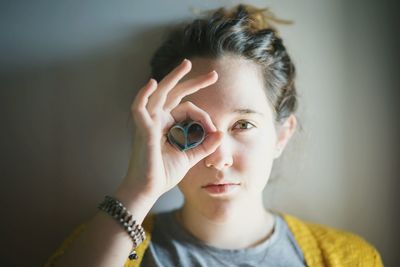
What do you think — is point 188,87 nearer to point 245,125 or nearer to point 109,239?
point 245,125

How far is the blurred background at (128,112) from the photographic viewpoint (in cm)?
117

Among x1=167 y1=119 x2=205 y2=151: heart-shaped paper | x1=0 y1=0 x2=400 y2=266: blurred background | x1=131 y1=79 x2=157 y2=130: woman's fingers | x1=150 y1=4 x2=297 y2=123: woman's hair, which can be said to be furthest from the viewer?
x1=0 y1=0 x2=400 y2=266: blurred background

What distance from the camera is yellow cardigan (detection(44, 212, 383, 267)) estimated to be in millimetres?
1048

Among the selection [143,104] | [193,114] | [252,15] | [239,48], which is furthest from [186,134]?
[252,15]

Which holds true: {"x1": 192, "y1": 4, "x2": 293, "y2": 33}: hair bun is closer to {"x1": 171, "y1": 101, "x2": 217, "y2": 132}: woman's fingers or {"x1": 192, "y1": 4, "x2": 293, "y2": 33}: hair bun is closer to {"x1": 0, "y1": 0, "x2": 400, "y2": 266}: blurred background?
{"x1": 0, "y1": 0, "x2": 400, "y2": 266}: blurred background

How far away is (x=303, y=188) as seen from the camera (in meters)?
1.35

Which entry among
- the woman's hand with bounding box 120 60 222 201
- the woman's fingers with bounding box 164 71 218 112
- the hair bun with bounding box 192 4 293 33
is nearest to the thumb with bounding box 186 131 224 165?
the woman's hand with bounding box 120 60 222 201

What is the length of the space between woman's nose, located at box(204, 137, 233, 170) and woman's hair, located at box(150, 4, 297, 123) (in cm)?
22

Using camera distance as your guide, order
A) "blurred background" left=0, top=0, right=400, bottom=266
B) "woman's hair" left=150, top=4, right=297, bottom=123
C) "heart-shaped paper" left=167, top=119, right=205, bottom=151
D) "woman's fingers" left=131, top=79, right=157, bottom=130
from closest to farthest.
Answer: "woman's fingers" left=131, top=79, right=157, bottom=130
"heart-shaped paper" left=167, top=119, right=205, bottom=151
"woman's hair" left=150, top=4, right=297, bottom=123
"blurred background" left=0, top=0, right=400, bottom=266

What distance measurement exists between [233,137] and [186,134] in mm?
137

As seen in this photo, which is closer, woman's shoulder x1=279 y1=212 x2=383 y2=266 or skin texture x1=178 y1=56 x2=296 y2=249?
skin texture x1=178 y1=56 x2=296 y2=249

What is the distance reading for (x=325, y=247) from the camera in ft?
3.57

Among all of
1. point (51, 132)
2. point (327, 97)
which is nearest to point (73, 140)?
point (51, 132)

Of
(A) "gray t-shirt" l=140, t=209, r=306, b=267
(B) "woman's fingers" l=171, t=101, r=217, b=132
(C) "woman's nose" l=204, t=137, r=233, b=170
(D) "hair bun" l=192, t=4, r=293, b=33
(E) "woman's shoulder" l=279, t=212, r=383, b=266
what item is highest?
(D) "hair bun" l=192, t=4, r=293, b=33
